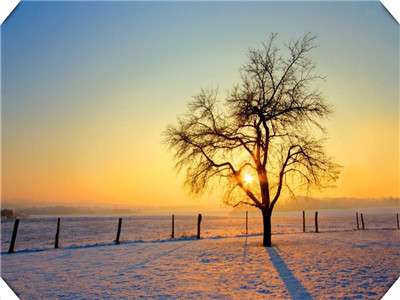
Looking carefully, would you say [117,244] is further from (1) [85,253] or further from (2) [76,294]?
(2) [76,294]

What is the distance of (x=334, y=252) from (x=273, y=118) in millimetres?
7918

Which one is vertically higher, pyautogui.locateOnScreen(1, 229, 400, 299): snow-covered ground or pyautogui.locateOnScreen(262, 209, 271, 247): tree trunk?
pyautogui.locateOnScreen(262, 209, 271, 247): tree trunk

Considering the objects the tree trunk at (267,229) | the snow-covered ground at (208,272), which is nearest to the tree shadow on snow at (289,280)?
the snow-covered ground at (208,272)

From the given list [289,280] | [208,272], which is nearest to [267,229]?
[208,272]

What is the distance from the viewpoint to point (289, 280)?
9695mm

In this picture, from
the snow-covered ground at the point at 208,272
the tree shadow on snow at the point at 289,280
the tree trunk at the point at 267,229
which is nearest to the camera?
the tree shadow on snow at the point at 289,280

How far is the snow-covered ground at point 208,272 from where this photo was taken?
28.3ft

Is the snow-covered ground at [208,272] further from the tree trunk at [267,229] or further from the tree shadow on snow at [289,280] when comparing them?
the tree trunk at [267,229]

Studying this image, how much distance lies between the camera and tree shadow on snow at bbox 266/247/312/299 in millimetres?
8312

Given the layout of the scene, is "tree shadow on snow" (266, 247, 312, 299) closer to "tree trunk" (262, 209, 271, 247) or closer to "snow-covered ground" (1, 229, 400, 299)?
"snow-covered ground" (1, 229, 400, 299)

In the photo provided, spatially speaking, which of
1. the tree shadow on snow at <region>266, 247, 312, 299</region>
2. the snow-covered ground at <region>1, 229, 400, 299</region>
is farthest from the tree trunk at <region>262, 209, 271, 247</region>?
the tree shadow on snow at <region>266, 247, 312, 299</region>

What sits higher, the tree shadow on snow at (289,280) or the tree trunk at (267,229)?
the tree trunk at (267,229)

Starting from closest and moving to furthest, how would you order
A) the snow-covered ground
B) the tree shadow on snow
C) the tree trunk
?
the tree shadow on snow < the snow-covered ground < the tree trunk

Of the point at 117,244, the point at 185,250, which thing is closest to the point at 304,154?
the point at 185,250
